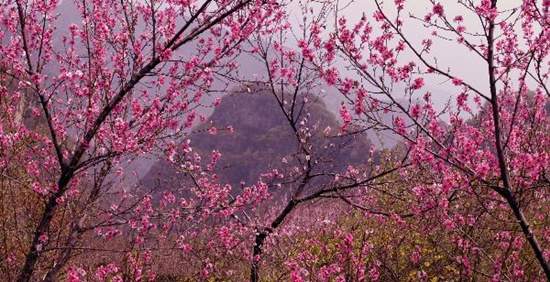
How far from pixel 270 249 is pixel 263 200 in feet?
4.44

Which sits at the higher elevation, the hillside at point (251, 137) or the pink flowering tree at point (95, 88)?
the hillside at point (251, 137)

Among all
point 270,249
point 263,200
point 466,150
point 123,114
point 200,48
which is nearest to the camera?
point 466,150

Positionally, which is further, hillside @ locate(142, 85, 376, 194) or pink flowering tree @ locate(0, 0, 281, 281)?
hillside @ locate(142, 85, 376, 194)

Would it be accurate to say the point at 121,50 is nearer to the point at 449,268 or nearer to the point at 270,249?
the point at 270,249

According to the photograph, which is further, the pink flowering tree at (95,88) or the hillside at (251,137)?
the hillside at (251,137)

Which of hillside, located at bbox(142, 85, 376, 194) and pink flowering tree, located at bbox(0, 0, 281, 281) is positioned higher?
hillside, located at bbox(142, 85, 376, 194)

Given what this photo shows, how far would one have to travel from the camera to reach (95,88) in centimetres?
622

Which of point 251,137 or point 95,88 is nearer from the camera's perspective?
point 95,88

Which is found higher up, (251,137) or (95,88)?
(251,137)

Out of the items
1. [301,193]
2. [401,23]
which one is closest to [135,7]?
[401,23]

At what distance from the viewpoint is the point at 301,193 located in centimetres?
894

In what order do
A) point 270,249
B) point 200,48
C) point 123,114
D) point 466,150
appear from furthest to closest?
point 270,249, point 200,48, point 123,114, point 466,150

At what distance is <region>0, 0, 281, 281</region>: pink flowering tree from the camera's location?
587 centimetres

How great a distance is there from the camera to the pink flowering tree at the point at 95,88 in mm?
5871
